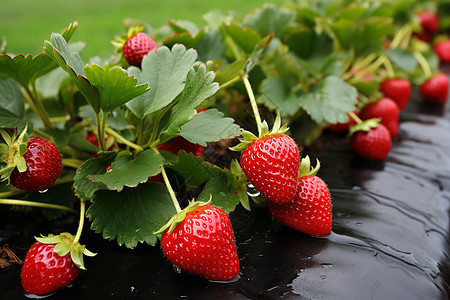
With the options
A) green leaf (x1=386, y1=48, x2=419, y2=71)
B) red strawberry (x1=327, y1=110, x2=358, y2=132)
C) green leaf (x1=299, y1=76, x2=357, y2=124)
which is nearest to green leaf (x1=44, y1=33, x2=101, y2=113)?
green leaf (x1=299, y1=76, x2=357, y2=124)

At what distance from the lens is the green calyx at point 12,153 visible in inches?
32.0

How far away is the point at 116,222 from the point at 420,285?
546 mm

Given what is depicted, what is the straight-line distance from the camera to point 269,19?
4.73 ft

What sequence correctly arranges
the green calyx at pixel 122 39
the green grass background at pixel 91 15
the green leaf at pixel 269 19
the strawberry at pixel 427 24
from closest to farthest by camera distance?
the green calyx at pixel 122 39 < the green leaf at pixel 269 19 < the strawberry at pixel 427 24 < the green grass background at pixel 91 15

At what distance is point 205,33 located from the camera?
45.7 inches

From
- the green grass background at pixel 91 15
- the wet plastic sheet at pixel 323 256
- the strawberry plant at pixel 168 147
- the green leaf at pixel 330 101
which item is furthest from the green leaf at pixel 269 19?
the green grass background at pixel 91 15

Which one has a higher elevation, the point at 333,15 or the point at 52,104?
the point at 333,15

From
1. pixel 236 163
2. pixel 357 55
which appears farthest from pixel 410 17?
pixel 236 163

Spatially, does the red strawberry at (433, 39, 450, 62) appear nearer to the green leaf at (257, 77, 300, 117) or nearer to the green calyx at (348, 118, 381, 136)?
the green calyx at (348, 118, 381, 136)

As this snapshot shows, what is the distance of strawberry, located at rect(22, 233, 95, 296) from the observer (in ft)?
2.55

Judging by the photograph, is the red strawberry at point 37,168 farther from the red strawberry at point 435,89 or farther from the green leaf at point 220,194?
the red strawberry at point 435,89

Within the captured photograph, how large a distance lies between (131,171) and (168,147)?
0.63ft

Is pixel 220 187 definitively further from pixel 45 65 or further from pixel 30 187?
pixel 45 65

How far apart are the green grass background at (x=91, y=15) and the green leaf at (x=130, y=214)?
183 centimetres
